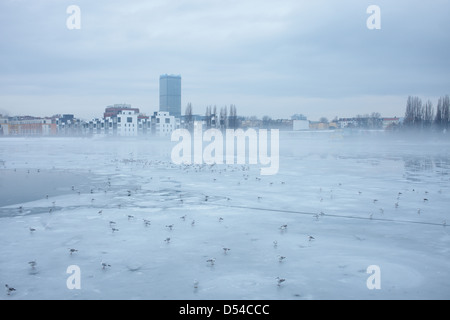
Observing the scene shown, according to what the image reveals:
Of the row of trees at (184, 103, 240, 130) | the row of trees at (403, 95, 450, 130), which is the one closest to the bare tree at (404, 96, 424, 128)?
the row of trees at (403, 95, 450, 130)

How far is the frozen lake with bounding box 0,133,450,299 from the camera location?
19.0ft

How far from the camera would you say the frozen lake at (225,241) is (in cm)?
580

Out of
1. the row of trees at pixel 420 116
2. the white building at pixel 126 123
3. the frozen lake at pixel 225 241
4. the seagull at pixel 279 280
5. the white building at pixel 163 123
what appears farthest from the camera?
the white building at pixel 163 123

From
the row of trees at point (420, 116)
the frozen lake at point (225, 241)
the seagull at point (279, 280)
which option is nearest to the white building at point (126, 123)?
the row of trees at point (420, 116)

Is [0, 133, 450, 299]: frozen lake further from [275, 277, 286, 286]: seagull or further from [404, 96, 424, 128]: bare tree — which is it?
[404, 96, 424, 128]: bare tree

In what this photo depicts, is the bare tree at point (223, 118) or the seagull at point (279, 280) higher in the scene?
the bare tree at point (223, 118)

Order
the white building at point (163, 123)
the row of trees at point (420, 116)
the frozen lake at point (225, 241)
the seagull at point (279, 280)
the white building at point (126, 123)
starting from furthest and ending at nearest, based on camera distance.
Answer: the white building at point (163, 123) → the white building at point (126, 123) → the row of trees at point (420, 116) → the seagull at point (279, 280) → the frozen lake at point (225, 241)

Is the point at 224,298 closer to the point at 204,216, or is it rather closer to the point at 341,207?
the point at 204,216

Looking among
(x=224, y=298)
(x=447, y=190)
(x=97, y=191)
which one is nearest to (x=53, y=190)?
(x=97, y=191)

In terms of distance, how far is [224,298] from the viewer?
17.9ft

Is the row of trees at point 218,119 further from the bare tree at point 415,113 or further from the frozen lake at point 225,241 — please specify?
the frozen lake at point 225,241

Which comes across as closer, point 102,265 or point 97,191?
point 102,265

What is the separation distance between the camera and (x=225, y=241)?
8117mm
